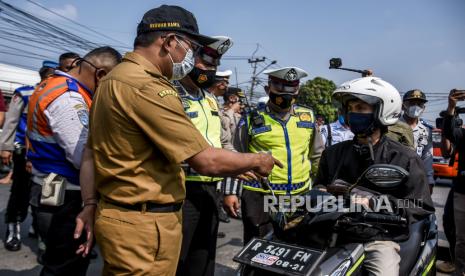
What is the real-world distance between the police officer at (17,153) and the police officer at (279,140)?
245cm

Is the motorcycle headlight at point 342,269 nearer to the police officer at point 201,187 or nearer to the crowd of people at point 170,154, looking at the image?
the crowd of people at point 170,154

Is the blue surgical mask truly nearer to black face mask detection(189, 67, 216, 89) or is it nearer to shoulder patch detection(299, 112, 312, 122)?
shoulder patch detection(299, 112, 312, 122)

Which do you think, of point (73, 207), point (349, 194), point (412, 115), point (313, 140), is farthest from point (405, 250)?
point (412, 115)

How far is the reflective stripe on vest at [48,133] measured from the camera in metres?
2.39

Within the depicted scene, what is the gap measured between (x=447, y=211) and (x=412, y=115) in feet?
4.58

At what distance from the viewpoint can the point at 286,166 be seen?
327 centimetres

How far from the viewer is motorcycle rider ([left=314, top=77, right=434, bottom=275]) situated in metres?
2.44

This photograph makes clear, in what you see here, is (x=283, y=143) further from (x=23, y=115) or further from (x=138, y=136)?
(x=23, y=115)

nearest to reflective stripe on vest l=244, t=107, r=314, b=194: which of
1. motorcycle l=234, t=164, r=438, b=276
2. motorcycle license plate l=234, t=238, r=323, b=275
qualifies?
motorcycle l=234, t=164, r=438, b=276

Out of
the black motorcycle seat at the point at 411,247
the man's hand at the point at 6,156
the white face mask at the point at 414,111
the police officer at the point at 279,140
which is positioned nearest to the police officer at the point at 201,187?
the police officer at the point at 279,140

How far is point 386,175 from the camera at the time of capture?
80.6 inches

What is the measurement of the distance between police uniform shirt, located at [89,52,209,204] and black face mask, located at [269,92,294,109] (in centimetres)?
170

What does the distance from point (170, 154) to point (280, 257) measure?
74 centimetres

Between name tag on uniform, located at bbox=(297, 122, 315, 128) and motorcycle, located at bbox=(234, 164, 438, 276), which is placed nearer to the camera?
motorcycle, located at bbox=(234, 164, 438, 276)
